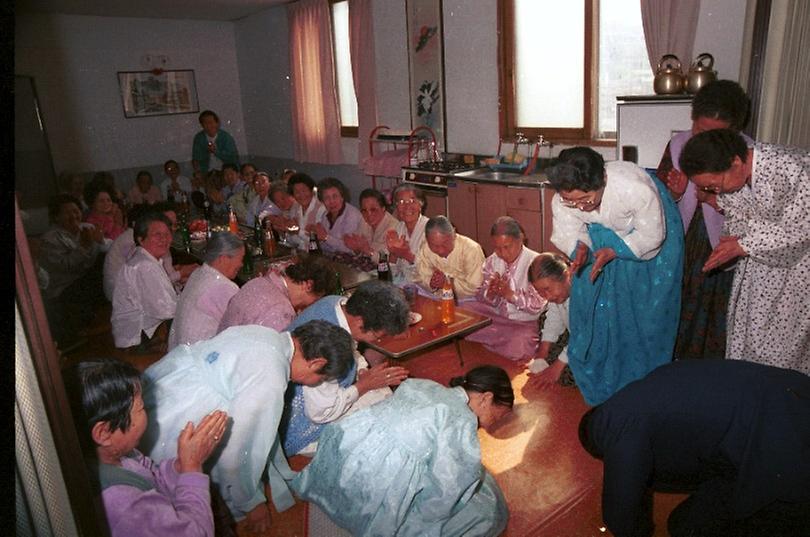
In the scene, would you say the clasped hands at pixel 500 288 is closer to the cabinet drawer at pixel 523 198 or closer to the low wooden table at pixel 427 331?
the low wooden table at pixel 427 331

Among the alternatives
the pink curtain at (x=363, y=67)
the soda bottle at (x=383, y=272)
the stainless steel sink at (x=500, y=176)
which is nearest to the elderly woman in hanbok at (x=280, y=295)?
the soda bottle at (x=383, y=272)

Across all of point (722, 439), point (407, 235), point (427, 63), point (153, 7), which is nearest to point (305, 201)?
point (407, 235)

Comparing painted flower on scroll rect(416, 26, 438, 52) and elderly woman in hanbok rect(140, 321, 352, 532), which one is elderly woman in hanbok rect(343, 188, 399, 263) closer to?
elderly woman in hanbok rect(140, 321, 352, 532)

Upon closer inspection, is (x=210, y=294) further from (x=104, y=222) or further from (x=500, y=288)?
(x=104, y=222)

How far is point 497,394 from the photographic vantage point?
7.38 ft

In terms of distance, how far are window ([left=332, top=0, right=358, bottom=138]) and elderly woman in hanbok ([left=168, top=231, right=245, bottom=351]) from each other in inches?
198

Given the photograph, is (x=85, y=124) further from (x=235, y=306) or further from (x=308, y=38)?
(x=235, y=306)

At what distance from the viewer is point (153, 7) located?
26.8 feet

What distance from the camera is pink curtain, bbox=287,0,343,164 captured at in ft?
26.1

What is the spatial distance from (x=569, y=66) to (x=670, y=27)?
3.67 feet

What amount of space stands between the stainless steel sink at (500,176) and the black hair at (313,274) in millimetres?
2577

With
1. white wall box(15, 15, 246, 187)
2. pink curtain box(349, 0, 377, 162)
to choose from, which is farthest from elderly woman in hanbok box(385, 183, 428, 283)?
white wall box(15, 15, 246, 187)

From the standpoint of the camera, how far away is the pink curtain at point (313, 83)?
796 centimetres
